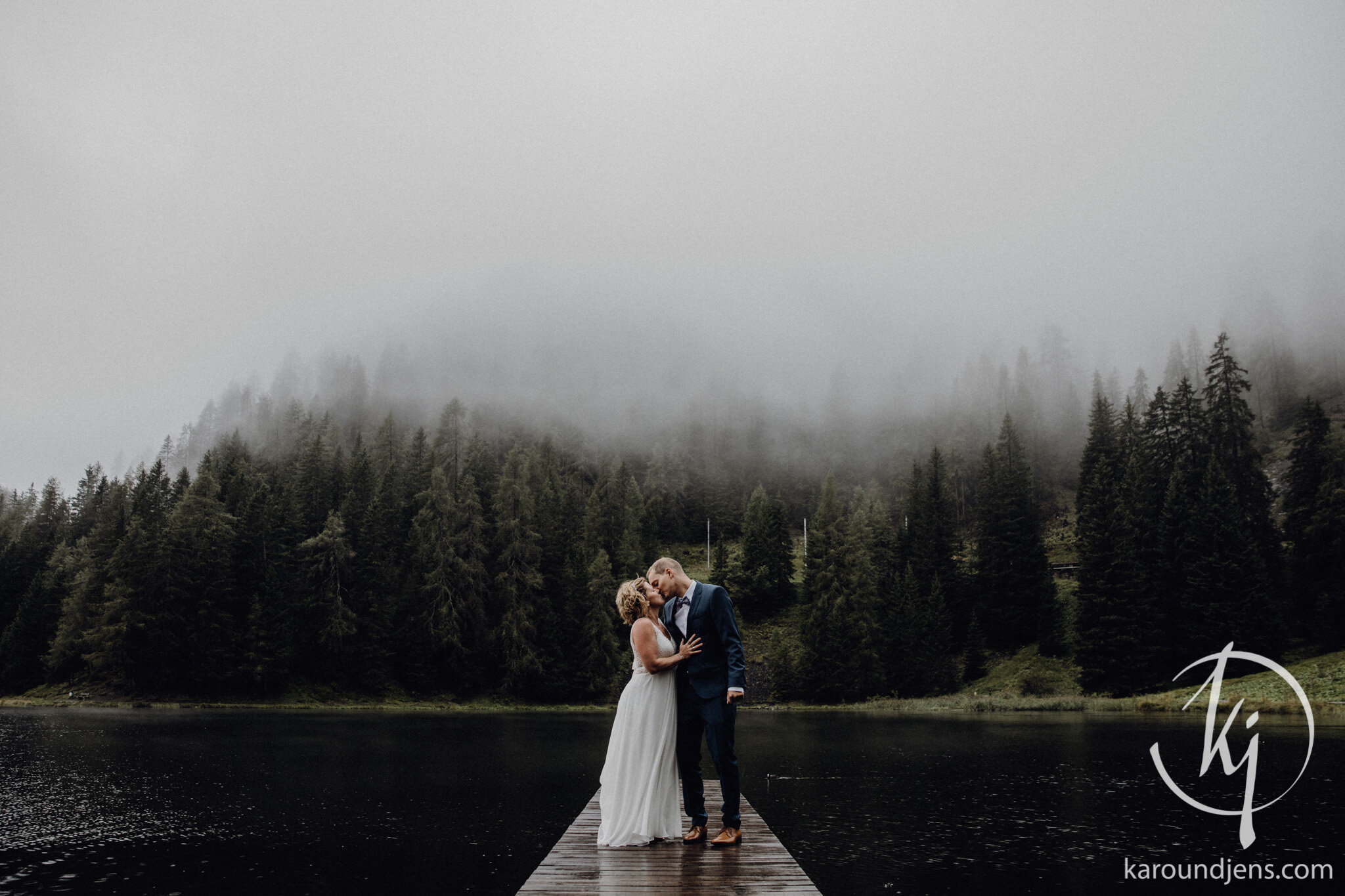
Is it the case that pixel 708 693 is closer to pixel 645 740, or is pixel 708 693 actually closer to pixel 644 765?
pixel 645 740

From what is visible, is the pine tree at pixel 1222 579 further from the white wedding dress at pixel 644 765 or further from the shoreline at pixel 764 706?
the white wedding dress at pixel 644 765

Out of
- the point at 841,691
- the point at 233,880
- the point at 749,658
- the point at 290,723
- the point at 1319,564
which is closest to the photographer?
the point at 233,880

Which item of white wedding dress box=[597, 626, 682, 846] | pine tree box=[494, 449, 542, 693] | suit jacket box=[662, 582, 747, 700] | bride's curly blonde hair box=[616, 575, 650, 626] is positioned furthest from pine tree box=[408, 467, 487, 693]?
suit jacket box=[662, 582, 747, 700]

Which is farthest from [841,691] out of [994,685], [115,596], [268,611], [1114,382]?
[1114,382]

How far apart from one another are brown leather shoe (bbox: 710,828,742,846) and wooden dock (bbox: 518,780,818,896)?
0.06 meters

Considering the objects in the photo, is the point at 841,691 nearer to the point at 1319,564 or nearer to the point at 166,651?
the point at 1319,564

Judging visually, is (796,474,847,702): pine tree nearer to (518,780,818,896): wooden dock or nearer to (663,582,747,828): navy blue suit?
(518,780,818,896): wooden dock

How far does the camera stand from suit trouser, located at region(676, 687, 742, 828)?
27.1 ft

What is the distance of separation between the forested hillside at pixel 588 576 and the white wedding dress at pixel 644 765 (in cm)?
5502

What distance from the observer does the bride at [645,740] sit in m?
8.50

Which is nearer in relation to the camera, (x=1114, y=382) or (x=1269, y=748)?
(x=1269, y=748)

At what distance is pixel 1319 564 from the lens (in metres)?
56.1

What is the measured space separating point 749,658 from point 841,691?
14215mm

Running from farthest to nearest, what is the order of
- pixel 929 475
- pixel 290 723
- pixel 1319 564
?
pixel 929 475, pixel 1319 564, pixel 290 723
